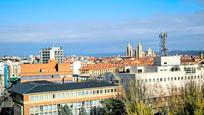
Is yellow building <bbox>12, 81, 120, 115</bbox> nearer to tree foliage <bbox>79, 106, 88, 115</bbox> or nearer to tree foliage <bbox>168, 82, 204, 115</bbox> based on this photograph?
tree foliage <bbox>79, 106, 88, 115</bbox>

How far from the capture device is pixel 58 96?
146 ft

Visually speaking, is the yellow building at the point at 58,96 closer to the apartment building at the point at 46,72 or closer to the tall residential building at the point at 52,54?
the apartment building at the point at 46,72

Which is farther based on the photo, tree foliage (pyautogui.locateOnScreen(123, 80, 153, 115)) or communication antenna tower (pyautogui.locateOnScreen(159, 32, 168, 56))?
communication antenna tower (pyautogui.locateOnScreen(159, 32, 168, 56))

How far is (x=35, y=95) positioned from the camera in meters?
42.7

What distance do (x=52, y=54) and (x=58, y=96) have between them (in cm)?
7555

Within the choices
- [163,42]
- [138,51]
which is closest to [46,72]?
[163,42]

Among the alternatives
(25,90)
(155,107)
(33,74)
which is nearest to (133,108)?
(155,107)

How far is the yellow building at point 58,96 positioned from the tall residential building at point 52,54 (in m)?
70.8

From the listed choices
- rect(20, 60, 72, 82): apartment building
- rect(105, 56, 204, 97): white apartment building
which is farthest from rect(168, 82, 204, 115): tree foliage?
rect(20, 60, 72, 82): apartment building

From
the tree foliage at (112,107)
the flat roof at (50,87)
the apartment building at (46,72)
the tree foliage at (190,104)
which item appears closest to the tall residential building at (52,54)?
the apartment building at (46,72)

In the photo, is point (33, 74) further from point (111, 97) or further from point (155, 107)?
point (155, 107)

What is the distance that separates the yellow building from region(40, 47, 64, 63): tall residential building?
7079 centimetres

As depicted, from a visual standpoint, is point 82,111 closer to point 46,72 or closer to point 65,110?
point 65,110

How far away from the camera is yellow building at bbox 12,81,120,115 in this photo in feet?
140
